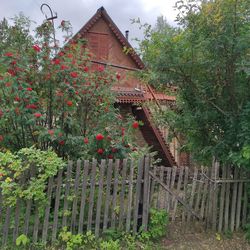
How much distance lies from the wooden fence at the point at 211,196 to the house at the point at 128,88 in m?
3.19

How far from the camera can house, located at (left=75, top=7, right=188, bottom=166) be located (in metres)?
8.57

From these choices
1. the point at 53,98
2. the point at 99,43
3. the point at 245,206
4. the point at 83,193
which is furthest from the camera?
the point at 99,43

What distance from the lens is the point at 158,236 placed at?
4055mm

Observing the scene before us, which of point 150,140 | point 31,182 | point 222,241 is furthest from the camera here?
point 150,140

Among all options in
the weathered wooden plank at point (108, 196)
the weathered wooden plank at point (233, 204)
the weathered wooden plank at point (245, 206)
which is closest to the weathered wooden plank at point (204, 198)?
the weathered wooden plank at point (233, 204)

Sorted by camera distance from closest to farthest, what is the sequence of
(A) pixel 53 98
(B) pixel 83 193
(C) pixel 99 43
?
(B) pixel 83 193 → (A) pixel 53 98 → (C) pixel 99 43

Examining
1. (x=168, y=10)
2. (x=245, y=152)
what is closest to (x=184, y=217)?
(x=245, y=152)

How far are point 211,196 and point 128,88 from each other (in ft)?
22.0

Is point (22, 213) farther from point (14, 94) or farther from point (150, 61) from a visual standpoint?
point (150, 61)

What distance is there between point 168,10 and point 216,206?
10.5 ft

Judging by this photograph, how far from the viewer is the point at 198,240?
4148 mm

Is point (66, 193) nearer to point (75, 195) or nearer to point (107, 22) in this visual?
point (75, 195)

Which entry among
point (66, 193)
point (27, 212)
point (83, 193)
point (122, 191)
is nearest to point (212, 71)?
point (122, 191)

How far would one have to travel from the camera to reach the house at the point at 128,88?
8570 millimetres
